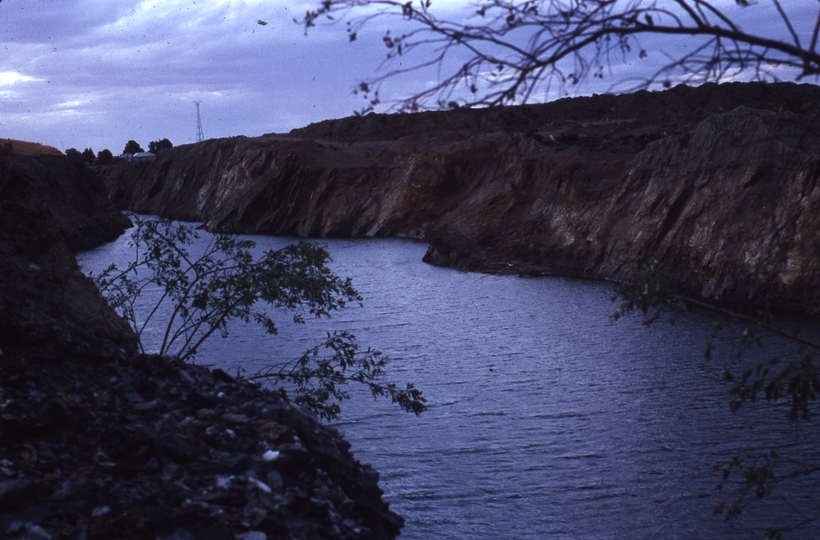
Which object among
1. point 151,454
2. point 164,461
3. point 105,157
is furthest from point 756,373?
point 105,157

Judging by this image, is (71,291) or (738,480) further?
(71,291)

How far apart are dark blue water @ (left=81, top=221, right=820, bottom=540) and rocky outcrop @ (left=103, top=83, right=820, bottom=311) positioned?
2.78 meters

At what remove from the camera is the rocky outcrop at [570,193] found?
21.5 m

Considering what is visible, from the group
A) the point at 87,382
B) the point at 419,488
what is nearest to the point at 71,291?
the point at 87,382

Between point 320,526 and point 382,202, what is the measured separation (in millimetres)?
49269

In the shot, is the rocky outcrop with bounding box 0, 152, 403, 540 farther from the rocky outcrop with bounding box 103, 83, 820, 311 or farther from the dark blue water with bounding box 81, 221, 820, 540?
the rocky outcrop with bounding box 103, 83, 820, 311

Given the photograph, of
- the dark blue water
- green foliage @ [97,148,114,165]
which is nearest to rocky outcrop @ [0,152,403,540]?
the dark blue water

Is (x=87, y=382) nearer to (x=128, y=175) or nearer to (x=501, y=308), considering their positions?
(x=501, y=308)

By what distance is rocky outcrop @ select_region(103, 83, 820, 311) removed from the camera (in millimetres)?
21528

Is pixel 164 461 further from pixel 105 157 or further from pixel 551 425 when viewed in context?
pixel 105 157

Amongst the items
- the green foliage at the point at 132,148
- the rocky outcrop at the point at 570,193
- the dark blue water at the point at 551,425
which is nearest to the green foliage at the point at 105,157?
the green foliage at the point at 132,148

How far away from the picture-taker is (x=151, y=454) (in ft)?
23.1

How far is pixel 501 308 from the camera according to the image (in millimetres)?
24141

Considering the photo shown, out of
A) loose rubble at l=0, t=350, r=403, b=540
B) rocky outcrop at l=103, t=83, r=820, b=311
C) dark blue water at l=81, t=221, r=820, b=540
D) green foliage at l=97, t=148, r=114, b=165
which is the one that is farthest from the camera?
green foliage at l=97, t=148, r=114, b=165
